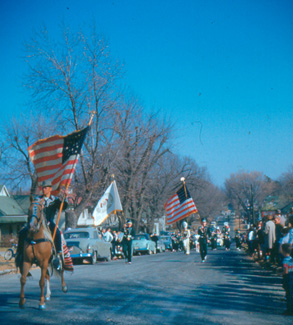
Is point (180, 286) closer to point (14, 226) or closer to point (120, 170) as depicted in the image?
point (120, 170)

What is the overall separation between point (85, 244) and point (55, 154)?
11629 millimetres

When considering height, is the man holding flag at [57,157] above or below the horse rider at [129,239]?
above

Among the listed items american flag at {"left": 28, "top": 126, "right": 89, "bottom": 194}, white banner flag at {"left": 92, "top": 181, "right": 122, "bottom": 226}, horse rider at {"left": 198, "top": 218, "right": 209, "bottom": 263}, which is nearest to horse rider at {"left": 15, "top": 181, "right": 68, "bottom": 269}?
american flag at {"left": 28, "top": 126, "right": 89, "bottom": 194}

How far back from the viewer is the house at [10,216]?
49.8 metres

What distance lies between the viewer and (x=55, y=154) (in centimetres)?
1102

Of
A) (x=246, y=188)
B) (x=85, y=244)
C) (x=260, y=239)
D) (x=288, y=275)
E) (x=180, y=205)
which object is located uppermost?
(x=246, y=188)

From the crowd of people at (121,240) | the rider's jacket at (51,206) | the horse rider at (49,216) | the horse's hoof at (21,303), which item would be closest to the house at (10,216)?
the crowd of people at (121,240)

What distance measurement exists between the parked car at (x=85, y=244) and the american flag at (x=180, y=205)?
3927mm

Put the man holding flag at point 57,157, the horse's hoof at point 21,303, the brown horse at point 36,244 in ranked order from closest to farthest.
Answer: the horse's hoof at point 21,303 → the brown horse at point 36,244 → the man holding flag at point 57,157

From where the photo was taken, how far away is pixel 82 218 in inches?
2822

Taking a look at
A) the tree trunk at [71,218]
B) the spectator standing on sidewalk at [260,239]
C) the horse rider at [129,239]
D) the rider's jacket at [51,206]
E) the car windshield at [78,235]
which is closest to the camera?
the rider's jacket at [51,206]

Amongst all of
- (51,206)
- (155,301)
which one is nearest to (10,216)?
(51,206)

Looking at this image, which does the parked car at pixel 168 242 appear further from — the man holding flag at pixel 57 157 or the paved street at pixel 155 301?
the man holding flag at pixel 57 157

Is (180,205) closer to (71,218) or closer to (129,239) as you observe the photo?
(129,239)
